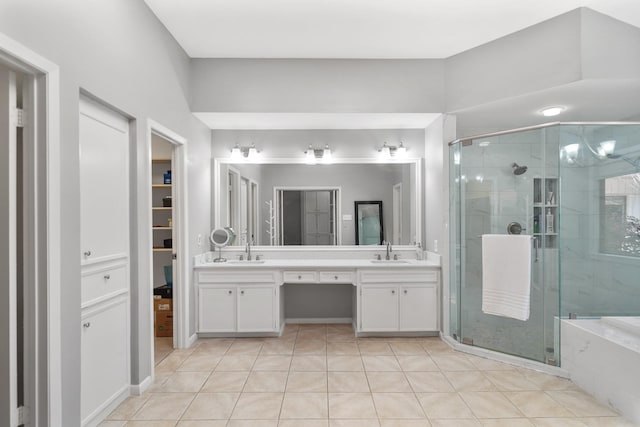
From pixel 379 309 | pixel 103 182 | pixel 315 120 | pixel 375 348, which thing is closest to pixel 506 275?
pixel 379 309

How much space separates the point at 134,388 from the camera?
8.48 ft

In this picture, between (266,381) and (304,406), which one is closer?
(304,406)

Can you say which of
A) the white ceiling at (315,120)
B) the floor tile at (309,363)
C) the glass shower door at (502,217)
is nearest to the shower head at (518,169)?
the glass shower door at (502,217)

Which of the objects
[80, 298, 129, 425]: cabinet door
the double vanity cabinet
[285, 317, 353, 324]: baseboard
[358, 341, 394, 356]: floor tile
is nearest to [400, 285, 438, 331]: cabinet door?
the double vanity cabinet

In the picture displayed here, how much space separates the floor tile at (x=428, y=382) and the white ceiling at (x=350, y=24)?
9.31ft

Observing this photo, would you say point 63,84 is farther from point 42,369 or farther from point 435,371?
point 435,371

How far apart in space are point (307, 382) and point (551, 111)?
3.41m

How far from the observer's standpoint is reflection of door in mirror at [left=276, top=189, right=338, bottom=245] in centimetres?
430

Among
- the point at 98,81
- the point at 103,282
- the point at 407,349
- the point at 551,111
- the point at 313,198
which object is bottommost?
the point at 407,349

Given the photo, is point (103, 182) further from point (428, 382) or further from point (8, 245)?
point (428, 382)

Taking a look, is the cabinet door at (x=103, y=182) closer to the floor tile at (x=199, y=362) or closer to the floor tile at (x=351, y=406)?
the floor tile at (x=199, y=362)

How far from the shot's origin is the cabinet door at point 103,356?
208 centimetres

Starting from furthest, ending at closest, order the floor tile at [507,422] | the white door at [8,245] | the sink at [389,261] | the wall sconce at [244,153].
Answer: the wall sconce at [244,153], the sink at [389,261], the floor tile at [507,422], the white door at [8,245]

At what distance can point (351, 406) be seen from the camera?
7.93 ft
